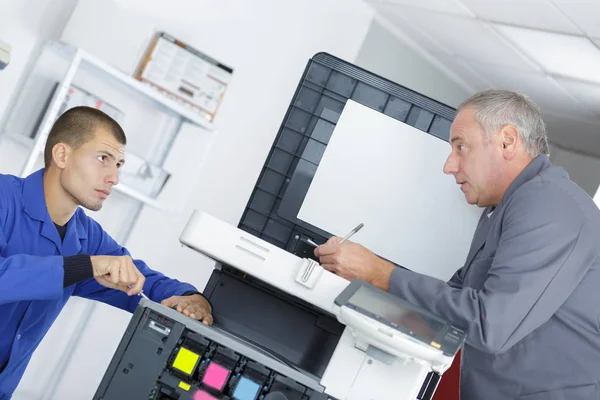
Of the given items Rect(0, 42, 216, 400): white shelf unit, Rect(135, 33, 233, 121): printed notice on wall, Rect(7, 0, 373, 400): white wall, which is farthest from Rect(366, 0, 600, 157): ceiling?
Rect(0, 42, 216, 400): white shelf unit

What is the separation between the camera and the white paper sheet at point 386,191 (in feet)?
6.37

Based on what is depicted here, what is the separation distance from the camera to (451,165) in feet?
6.02

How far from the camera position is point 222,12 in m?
3.81

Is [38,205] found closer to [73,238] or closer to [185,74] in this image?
[73,238]

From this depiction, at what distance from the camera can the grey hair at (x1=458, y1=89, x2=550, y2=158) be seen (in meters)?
1.81

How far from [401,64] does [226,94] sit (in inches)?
52.4

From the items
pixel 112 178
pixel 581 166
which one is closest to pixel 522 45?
pixel 581 166

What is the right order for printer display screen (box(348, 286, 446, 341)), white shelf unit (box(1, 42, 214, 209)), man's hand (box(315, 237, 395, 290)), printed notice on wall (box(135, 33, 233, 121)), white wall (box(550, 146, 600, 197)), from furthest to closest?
white wall (box(550, 146, 600, 197)), printed notice on wall (box(135, 33, 233, 121)), white shelf unit (box(1, 42, 214, 209)), man's hand (box(315, 237, 395, 290)), printer display screen (box(348, 286, 446, 341))

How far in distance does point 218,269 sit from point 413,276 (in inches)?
20.0

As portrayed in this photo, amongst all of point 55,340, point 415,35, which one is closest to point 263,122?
point 415,35

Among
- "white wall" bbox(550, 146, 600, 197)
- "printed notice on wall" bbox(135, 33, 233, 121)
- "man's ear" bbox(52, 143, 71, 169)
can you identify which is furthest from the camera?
"white wall" bbox(550, 146, 600, 197)

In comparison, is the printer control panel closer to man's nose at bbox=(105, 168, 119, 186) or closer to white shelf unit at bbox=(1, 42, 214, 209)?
man's nose at bbox=(105, 168, 119, 186)

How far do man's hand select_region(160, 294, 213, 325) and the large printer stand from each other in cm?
5

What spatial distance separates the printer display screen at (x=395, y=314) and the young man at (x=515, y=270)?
12 centimetres
